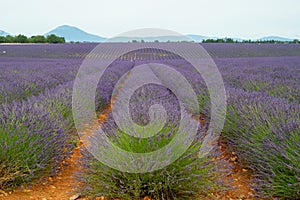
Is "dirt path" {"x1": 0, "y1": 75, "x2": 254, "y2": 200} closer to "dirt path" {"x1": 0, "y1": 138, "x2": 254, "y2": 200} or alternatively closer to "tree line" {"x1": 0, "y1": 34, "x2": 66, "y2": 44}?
"dirt path" {"x1": 0, "y1": 138, "x2": 254, "y2": 200}

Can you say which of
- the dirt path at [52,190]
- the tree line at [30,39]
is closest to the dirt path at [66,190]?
the dirt path at [52,190]

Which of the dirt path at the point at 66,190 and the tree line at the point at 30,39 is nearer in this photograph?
the dirt path at the point at 66,190

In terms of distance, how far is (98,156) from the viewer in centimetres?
226

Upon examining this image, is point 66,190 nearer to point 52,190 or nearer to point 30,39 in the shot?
point 52,190

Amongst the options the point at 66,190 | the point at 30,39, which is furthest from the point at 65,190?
the point at 30,39

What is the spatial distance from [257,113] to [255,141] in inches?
16.2

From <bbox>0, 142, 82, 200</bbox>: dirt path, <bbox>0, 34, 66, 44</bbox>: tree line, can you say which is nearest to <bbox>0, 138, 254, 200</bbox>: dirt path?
<bbox>0, 142, 82, 200</bbox>: dirt path

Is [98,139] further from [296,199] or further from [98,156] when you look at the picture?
[296,199]

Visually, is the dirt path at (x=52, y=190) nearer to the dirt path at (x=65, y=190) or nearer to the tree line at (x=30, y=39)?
the dirt path at (x=65, y=190)

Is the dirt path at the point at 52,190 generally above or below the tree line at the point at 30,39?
below

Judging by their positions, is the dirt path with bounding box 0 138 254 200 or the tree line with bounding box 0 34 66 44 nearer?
the dirt path with bounding box 0 138 254 200

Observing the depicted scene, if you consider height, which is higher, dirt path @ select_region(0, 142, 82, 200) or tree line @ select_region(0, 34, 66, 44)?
tree line @ select_region(0, 34, 66, 44)

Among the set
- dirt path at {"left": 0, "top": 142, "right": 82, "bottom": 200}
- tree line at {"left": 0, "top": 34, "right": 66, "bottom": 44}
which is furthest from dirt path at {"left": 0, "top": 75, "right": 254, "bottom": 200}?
tree line at {"left": 0, "top": 34, "right": 66, "bottom": 44}

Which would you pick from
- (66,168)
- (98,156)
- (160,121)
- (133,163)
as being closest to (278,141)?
(160,121)
